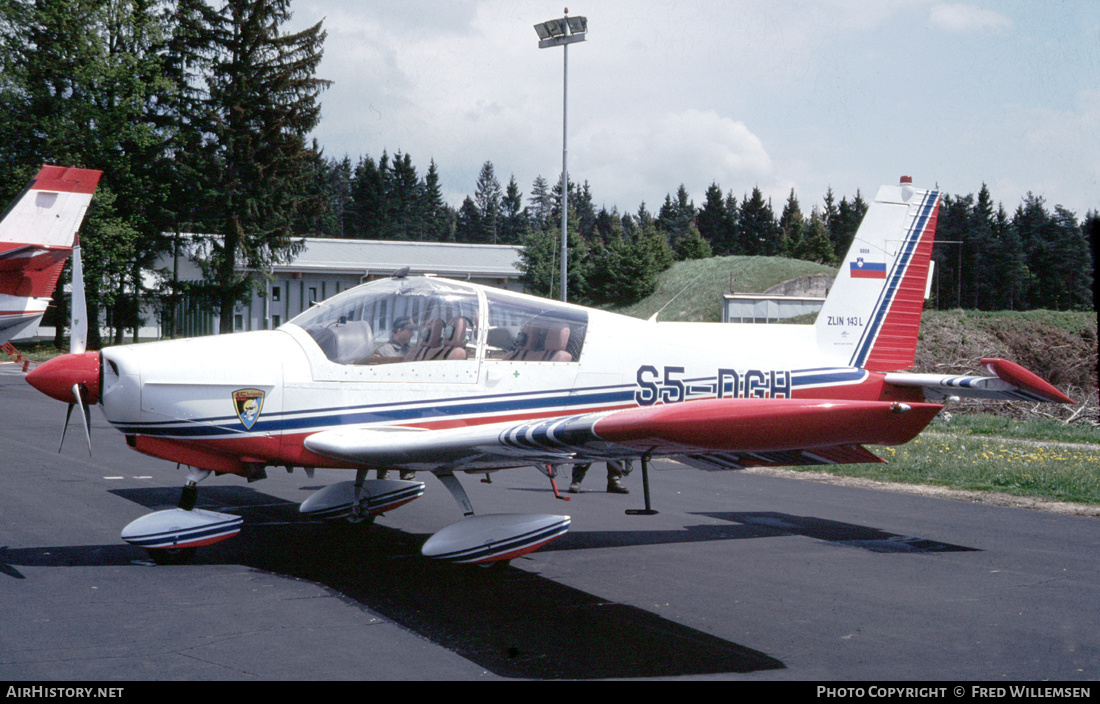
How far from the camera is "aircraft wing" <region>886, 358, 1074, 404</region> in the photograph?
4.27m

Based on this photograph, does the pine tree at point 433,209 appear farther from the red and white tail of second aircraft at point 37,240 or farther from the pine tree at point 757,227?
the red and white tail of second aircraft at point 37,240

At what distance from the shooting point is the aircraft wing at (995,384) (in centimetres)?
427

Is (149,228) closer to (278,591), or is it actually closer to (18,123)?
(18,123)

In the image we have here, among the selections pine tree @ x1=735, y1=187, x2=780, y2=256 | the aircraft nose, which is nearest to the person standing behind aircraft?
the aircraft nose

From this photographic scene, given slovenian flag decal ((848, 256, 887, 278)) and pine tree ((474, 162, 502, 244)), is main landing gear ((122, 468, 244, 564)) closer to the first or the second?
slovenian flag decal ((848, 256, 887, 278))

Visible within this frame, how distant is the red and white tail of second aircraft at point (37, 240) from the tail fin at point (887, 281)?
49.3 ft

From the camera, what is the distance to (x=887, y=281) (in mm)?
8273

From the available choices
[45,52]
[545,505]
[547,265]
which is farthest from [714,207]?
[545,505]

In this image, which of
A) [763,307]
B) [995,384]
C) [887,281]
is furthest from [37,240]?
[763,307]

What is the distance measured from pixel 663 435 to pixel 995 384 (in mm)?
2869

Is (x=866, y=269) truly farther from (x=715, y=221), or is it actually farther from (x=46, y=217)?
(x=715, y=221)

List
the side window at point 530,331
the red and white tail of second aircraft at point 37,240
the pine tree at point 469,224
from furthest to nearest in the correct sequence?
the pine tree at point 469,224 → the red and white tail of second aircraft at point 37,240 → the side window at point 530,331
